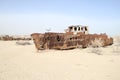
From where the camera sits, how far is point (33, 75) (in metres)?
5.83

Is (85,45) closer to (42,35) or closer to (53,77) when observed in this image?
(42,35)

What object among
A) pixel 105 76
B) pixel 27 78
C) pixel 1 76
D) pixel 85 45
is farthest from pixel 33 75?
pixel 85 45

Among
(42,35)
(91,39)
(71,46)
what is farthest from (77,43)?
(42,35)

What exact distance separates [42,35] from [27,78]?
7192 millimetres

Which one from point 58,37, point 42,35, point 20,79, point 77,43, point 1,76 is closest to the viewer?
point 20,79

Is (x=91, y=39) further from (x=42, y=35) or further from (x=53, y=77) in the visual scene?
(x=53, y=77)

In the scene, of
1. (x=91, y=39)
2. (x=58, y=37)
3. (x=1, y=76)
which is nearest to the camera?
(x=1, y=76)

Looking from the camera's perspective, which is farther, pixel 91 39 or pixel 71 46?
pixel 91 39

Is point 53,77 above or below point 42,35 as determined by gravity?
below

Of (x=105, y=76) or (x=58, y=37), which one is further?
(x=58, y=37)

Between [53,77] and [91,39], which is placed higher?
[91,39]

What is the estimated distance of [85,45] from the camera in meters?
15.5

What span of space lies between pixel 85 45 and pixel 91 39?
1.06m

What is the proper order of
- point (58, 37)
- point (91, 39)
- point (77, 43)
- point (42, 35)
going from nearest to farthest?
point (42, 35) → point (58, 37) → point (77, 43) → point (91, 39)
